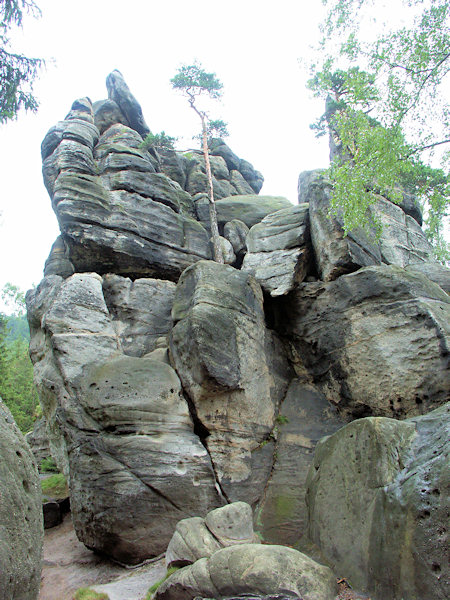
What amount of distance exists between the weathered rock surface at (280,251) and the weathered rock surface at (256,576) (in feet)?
27.0

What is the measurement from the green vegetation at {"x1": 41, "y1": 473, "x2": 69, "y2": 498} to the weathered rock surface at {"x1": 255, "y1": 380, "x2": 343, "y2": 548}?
7073 millimetres

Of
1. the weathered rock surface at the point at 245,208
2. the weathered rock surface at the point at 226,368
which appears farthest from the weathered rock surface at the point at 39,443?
the weathered rock surface at the point at 245,208

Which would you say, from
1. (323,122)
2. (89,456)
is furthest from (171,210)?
(323,122)

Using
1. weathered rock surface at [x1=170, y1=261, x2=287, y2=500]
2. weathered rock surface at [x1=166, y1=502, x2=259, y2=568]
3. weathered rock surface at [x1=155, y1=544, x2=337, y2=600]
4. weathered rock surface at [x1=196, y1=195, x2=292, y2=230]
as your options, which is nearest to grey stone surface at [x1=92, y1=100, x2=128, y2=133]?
weathered rock surface at [x1=196, y1=195, x2=292, y2=230]

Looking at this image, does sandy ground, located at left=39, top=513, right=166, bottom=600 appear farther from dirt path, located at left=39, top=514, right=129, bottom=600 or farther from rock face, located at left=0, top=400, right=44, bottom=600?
rock face, located at left=0, top=400, right=44, bottom=600

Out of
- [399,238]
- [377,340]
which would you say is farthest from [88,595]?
[399,238]

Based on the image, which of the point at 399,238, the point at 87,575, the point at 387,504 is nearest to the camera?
the point at 387,504

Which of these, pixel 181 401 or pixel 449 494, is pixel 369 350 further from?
pixel 449 494

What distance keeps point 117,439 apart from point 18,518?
5.34 metres

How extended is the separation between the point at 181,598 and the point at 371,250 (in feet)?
36.9

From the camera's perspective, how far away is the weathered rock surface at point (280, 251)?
13625 millimetres

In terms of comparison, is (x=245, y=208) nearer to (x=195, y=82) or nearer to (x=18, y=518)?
(x=195, y=82)

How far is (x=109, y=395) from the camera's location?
1002cm

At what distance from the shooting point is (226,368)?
1068cm
